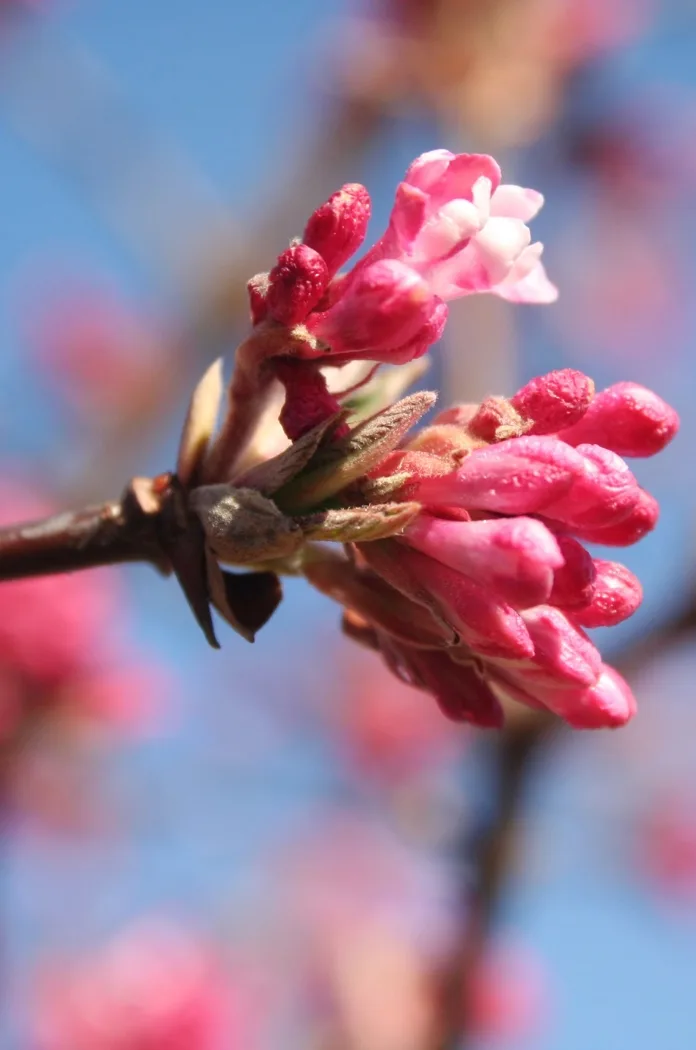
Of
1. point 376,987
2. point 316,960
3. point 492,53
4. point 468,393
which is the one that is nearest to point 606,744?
point 376,987

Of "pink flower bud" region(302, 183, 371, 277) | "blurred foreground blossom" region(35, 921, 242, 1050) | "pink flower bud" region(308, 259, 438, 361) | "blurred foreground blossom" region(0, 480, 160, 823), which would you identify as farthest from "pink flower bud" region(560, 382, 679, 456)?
"blurred foreground blossom" region(35, 921, 242, 1050)

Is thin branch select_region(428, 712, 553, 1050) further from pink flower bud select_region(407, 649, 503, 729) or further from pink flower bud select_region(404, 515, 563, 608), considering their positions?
pink flower bud select_region(404, 515, 563, 608)

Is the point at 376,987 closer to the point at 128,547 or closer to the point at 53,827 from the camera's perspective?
the point at 53,827

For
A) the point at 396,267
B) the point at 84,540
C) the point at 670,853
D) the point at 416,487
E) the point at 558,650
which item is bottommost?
the point at 670,853

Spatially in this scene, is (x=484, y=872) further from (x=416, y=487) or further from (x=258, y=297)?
(x=258, y=297)

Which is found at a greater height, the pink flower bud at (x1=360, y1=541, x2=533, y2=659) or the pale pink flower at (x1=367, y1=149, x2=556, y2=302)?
the pale pink flower at (x1=367, y1=149, x2=556, y2=302)

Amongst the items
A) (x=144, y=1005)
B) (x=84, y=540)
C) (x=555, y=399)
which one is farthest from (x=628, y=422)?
→ (x=144, y=1005)

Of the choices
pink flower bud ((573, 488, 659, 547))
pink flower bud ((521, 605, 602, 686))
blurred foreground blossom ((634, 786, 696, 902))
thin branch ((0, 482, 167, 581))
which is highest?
thin branch ((0, 482, 167, 581))

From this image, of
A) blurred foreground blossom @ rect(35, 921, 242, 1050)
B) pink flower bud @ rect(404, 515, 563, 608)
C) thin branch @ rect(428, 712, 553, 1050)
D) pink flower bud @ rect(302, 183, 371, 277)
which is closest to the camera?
pink flower bud @ rect(404, 515, 563, 608)
